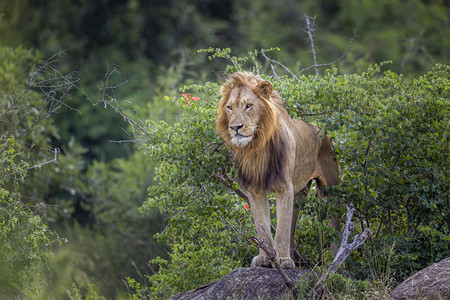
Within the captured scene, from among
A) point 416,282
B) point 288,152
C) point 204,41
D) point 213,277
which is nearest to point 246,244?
point 213,277


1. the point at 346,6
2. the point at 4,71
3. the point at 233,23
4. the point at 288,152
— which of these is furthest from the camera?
→ the point at 346,6

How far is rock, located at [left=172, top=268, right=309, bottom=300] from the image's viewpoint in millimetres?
5863

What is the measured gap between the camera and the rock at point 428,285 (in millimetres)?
5188

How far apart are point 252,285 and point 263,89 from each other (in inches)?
61.0

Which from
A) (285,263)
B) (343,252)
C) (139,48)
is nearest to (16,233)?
(285,263)

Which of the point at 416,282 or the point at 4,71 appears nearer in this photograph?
the point at 416,282

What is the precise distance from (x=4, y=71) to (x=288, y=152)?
660cm

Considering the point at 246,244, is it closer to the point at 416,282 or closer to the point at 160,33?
the point at 416,282

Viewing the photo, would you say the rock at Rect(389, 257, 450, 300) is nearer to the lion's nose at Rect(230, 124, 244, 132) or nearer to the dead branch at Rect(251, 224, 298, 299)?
the dead branch at Rect(251, 224, 298, 299)

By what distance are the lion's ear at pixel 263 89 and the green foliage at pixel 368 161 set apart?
0.54m

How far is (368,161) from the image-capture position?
647cm

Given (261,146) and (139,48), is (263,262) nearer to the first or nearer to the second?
(261,146)

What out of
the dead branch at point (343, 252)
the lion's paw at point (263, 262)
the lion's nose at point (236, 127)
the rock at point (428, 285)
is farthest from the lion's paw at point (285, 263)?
the lion's nose at point (236, 127)

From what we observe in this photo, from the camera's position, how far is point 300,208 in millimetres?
6852
